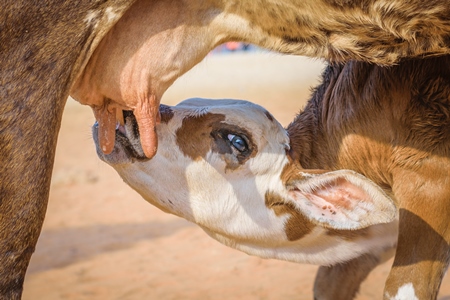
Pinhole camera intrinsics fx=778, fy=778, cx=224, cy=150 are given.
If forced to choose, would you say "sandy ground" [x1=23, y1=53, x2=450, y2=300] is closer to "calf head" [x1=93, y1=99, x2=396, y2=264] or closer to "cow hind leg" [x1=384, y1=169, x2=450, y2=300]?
"calf head" [x1=93, y1=99, x2=396, y2=264]

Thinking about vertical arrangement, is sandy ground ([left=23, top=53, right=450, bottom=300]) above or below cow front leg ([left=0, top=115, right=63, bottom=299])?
above

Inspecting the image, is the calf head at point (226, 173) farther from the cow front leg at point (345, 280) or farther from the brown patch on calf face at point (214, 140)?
the cow front leg at point (345, 280)

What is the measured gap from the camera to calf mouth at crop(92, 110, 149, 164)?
4.37 metres

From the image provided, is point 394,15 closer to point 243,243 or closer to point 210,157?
point 210,157

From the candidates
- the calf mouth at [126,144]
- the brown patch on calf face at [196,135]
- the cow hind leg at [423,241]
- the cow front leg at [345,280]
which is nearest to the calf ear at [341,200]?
the cow hind leg at [423,241]

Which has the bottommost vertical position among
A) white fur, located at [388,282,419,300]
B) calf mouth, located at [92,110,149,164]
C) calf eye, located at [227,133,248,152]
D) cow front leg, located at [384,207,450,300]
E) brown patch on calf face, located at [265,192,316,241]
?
white fur, located at [388,282,419,300]

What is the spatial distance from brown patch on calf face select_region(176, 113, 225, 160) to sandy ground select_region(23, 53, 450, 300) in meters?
0.29

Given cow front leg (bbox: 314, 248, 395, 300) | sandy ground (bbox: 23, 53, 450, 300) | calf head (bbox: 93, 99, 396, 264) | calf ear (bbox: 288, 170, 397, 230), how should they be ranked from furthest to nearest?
1. sandy ground (bbox: 23, 53, 450, 300)
2. cow front leg (bbox: 314, 248, 395, 300)
3. calf head (bbox: 93, 99, 396, 264)
4. calf ear (bbox: 288, 170, 397, 230)

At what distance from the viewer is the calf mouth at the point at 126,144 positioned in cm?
437

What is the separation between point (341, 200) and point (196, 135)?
0.95 metres

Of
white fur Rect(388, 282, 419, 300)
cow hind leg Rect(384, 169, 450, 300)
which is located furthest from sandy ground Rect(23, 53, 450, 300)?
white fur Rect(388, 282, 419, 300)

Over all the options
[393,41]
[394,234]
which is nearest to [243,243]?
[394,234]

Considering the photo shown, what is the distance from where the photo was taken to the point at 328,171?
4398 millimetres

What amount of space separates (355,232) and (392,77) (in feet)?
3.29
